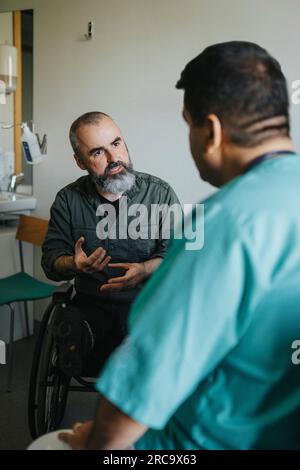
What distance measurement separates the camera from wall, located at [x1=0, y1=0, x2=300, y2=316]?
6.64ft

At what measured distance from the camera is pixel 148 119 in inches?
93.4

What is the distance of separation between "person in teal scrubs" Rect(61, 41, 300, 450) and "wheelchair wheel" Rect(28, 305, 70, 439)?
92 centimetres

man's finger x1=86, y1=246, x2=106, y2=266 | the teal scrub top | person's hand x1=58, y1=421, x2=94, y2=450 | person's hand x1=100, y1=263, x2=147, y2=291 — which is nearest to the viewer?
the teal scrub top

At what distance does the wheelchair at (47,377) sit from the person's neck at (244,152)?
1.08 m

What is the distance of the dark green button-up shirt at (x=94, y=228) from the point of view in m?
1.90

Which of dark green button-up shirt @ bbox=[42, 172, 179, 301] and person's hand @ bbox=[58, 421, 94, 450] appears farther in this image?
dark green button-up shirt @ bbox=[42, 172, 179, 301]

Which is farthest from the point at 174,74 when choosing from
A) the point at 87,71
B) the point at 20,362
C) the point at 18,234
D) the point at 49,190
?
the point at 20,362

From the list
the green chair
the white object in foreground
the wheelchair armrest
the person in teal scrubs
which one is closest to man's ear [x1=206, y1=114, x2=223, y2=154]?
the person in teal scrubs

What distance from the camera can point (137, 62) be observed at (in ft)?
7.75

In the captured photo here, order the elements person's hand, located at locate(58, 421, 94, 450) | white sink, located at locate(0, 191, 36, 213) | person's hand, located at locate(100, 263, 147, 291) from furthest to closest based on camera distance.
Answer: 1. white sink, located at locate(0, 191, 36, 213)
2. person's hand, located at locate(100, 263, 147, 291)
3. person's hand, located at locate(58, 421, 94, 450)

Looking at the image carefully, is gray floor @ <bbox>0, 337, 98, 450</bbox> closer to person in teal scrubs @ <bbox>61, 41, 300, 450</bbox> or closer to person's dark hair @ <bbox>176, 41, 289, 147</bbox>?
person in teal scrubs @ <bbox>61, 41, 300, 450</bbox>

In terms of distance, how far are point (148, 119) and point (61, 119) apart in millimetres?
580

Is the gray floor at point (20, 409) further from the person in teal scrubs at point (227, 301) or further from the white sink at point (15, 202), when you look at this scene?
the person in teal scrubs at point (227, 301)
